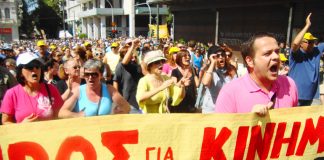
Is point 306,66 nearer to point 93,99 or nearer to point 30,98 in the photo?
point 93,99

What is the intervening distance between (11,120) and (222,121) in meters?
→ 1.87

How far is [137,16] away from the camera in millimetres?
62062

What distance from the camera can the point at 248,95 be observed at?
8.07 ft

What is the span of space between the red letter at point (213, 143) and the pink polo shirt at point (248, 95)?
0.21m

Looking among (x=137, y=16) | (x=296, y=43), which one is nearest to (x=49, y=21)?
(x=137, y=16)

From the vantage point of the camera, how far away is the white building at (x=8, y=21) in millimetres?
68938

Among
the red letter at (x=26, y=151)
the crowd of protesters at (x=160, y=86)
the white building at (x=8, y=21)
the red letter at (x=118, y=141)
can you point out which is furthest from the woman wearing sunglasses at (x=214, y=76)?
the white building at (x=8, y=21)

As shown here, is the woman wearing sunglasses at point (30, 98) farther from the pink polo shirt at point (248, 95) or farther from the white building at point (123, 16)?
the white building at point (123, 16)

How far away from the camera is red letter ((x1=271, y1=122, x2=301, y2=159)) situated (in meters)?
2.80

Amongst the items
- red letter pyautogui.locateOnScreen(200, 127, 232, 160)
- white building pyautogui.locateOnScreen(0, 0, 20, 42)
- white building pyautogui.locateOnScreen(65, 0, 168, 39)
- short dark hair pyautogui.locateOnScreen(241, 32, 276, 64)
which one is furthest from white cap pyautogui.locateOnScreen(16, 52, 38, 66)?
white building pyautogui.locateOnScreen(0, 0, 20, 42)

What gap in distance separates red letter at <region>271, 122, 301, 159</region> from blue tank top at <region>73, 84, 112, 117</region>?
5.03 ft

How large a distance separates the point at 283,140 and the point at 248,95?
0.65 meters

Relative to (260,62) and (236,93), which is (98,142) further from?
(260,62)

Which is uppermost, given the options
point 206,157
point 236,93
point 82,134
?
point 236,93
